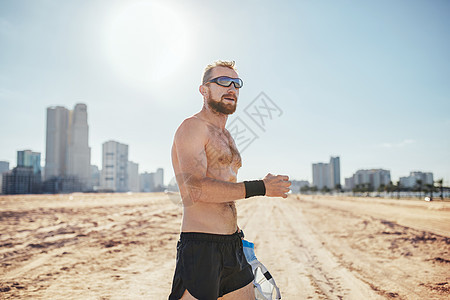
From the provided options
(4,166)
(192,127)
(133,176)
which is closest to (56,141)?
(133,176)

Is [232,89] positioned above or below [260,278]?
above

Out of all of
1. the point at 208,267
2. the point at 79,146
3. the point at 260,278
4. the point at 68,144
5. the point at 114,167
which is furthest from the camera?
the point at 114,167

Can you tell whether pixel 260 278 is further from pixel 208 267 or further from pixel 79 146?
pixel 79 146

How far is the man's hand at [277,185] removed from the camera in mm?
1883

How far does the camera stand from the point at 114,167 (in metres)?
133

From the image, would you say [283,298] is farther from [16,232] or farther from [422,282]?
[16,232]

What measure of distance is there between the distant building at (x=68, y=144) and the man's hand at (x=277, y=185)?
126 m

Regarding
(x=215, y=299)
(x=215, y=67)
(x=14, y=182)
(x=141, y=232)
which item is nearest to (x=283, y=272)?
(x=215, y=299)

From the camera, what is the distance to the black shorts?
191 cm

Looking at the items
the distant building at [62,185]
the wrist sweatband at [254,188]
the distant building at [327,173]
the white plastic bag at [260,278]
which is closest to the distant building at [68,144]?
the distant building at [62,185]

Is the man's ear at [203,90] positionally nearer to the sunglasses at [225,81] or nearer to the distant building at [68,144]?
the sunglasses at [225,81]

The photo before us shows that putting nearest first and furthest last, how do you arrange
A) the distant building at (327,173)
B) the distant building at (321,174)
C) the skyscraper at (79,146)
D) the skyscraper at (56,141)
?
the skyscraper at (56,141) < the skyscraper at (79,146) < the distant building at (327,173) < the distant building at (321,174)

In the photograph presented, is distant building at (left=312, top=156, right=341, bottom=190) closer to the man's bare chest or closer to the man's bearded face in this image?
the man's bare chest

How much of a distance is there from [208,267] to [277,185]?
2.29ft
